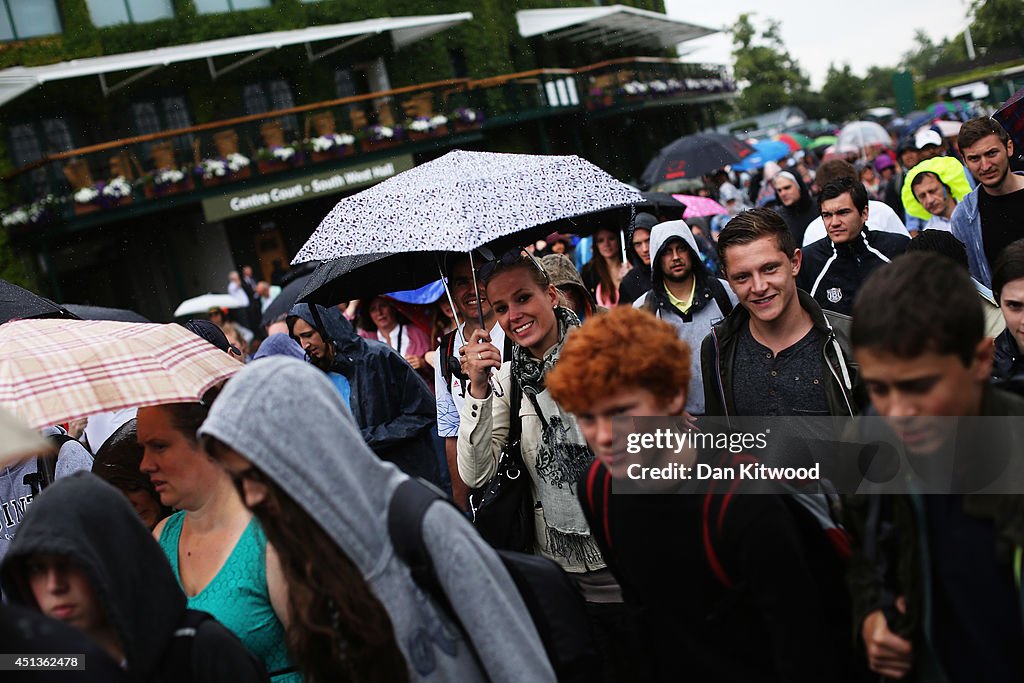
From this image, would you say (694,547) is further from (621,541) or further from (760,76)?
(760,76)

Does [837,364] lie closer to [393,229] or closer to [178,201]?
[393,229]

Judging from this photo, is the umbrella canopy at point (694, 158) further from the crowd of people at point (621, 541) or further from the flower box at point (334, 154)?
the flower box at point (334, 154)

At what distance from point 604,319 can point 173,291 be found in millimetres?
26605

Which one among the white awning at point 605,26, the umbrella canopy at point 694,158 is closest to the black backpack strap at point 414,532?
the umbrella canopy at point 694,158

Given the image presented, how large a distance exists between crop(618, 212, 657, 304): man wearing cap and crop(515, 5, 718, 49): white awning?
2724 cm

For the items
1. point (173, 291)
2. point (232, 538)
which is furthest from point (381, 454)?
point (173, 291)

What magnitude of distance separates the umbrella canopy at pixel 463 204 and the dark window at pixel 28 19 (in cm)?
2520

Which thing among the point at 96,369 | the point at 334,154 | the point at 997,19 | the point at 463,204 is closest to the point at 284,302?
the point at 463,204

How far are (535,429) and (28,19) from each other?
87.3 ft

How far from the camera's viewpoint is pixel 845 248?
5.77 meters

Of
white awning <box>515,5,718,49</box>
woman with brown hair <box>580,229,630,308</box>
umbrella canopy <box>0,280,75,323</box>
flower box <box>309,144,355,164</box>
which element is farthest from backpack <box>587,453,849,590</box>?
white awning <box>515,5,718,49</box>

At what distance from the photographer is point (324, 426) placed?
7.60 ft

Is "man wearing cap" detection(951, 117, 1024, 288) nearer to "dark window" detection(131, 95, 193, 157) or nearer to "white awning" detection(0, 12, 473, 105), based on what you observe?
"white awning" detection(0, 12, 473, 105)

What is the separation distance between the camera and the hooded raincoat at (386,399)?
5312 mm
